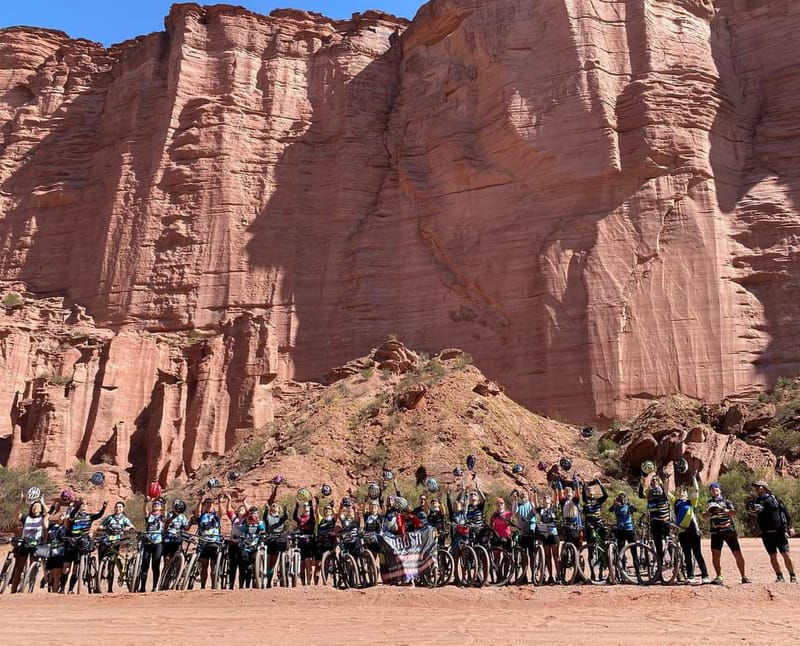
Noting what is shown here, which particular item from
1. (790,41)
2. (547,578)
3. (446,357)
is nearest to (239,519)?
(547,578)

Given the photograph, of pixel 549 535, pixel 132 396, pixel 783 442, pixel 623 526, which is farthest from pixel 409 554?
pixel 132 396

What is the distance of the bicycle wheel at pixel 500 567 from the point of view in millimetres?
11906

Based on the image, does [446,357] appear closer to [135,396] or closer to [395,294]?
[395,294]

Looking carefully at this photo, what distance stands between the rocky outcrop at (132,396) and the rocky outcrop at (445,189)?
33 centimetres

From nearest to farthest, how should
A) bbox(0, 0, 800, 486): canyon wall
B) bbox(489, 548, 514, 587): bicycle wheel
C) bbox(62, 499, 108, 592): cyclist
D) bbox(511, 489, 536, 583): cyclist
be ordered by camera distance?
bbox(511, 489, 536, 583): cyclist → bbox(489, 548, 514, 587): bicycle wheel → bbox(62, 499, 108, 592): cyclist → bbox(0, 0, 800, 486): canyon wall

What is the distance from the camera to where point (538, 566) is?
11562 millimetres

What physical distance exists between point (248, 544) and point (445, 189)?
90.9ft

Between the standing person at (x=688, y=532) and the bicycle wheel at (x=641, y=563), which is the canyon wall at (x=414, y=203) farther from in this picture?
the standing person at (x=688, y=532)

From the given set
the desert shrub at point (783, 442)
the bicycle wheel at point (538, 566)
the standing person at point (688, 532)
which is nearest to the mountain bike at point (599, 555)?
the bicycle wheel at point (538, 566)

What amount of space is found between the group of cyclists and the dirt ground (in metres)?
0.65

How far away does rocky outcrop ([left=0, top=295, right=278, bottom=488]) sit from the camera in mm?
30969

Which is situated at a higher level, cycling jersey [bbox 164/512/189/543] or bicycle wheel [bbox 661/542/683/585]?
cycling jersey [bbox 164/512/189/543]

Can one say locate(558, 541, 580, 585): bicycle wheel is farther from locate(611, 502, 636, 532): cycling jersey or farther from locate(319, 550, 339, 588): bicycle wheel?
locate(319, 550, 339, 588): bicycle wheel

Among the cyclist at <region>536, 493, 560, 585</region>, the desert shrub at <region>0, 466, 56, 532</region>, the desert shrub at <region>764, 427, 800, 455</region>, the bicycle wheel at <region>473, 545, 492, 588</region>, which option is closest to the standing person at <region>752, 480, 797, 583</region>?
the cyclist at <region>536, 493, 560, 585</region>
